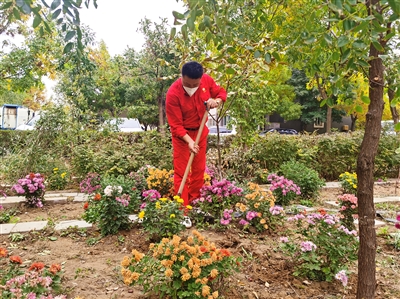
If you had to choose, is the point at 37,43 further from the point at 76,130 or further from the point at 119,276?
the point at 119,276

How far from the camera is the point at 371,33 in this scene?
3.81ft

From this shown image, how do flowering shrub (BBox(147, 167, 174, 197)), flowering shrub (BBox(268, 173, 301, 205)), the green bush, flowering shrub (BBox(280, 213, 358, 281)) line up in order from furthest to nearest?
the green bush, flowering shrub (BBox(268, 173, 301, 205)), flowering shrub (BBox(147, 167, 174, 197)), flowering shrub (BBox(280, 213, 358, 281))

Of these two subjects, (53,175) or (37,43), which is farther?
(37,43)

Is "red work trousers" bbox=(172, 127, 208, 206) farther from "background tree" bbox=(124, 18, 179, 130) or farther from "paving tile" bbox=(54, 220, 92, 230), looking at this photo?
"background tree" bbox=(124, 18, 179, 130)

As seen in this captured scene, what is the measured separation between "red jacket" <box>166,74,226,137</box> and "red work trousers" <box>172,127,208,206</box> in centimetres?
17

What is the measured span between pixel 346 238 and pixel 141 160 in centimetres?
426

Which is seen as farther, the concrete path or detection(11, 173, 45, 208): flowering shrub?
detection(11, 173, 45, 208): flowering shrub

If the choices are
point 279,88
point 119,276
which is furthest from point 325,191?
point 279,88

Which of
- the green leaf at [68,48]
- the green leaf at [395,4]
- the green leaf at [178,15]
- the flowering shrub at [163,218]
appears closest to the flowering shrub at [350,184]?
the flowering shrub at [163,218]

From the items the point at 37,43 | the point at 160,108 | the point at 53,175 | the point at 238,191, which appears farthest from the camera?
the point at 160,108

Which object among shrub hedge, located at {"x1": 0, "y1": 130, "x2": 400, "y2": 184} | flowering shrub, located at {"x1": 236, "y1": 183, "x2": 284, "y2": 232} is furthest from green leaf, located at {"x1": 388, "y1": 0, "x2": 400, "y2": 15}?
shrub hedge, located at {"x1": 0, "y1": 130, "x2": 400, "y2": 184}

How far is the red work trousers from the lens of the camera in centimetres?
372

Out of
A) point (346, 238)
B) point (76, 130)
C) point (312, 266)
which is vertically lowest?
point (312, 266)

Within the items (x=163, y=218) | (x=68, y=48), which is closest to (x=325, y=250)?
(x=163, y=218)
